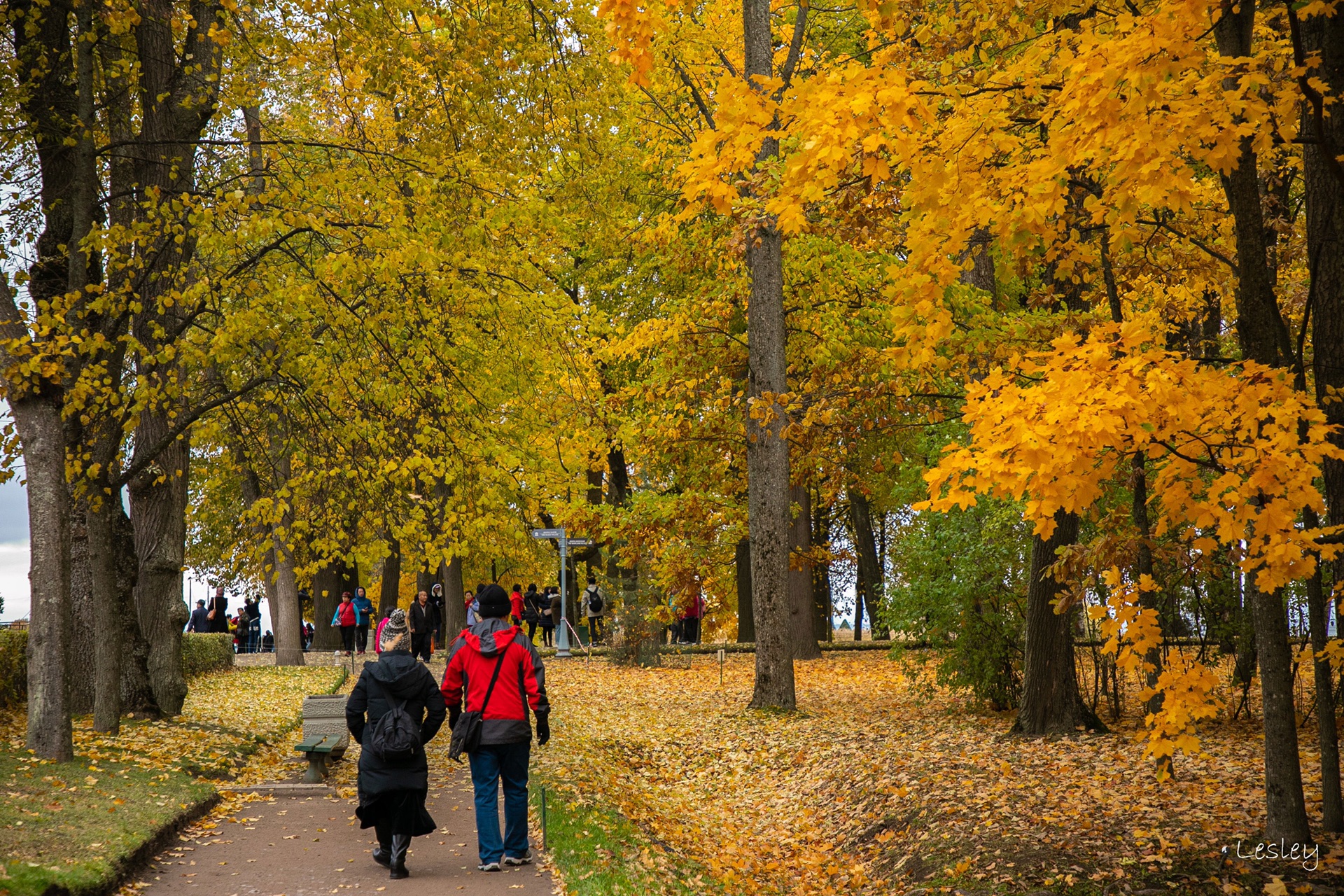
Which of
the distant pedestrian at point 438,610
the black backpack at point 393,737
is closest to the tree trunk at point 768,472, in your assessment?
the black backpack at point 393,737

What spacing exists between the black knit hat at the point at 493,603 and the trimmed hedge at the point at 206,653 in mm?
13324

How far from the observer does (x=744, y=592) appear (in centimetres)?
2767

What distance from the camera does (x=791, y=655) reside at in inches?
605

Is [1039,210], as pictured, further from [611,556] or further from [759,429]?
[611,556]

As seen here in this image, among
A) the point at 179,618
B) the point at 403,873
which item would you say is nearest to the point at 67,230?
the point at 179,618

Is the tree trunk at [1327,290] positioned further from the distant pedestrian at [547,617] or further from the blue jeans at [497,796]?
the distant pedestrian at [547,617]

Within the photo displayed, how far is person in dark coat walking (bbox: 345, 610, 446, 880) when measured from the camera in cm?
742

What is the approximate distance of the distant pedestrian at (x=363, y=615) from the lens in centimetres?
2698

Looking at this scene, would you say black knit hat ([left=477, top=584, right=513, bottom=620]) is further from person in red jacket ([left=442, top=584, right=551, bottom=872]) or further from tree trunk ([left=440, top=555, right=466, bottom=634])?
tree trunk ([left=440, top=555, right=466, bottom=634])

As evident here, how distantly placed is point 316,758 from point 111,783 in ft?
6.32

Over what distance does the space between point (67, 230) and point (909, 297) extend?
890 centimetres

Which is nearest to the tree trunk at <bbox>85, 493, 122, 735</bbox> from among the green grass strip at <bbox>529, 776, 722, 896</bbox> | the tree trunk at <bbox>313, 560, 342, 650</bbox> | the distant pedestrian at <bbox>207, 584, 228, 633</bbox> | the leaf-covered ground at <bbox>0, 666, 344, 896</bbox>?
the leaf-covered ground at <bbox>0, 666, 344, 896</bbox>

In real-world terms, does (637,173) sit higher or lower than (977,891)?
higher

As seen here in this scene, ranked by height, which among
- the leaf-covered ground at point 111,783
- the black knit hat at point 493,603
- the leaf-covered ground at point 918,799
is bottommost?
the leaf-covered ground at point 918,799
